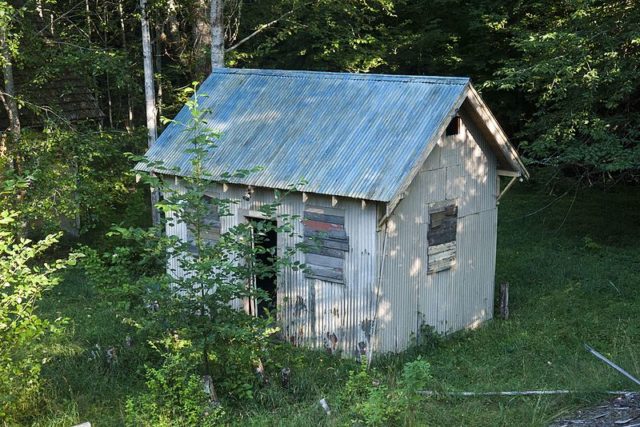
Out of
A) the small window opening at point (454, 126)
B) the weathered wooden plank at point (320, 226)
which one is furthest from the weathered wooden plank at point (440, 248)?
the small window opening at point (454, 126)

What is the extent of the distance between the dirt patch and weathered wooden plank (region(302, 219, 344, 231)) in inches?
191

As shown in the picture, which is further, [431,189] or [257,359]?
[431,189]

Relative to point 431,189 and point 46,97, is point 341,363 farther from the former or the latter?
point 46,97

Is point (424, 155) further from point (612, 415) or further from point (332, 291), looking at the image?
point (612, 415)

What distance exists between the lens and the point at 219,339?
10219 millimetres

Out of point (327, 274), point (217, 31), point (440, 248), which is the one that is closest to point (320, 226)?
point (327, 274)

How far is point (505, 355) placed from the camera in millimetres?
12328

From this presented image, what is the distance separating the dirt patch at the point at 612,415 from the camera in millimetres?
8375

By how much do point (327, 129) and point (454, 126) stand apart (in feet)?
7.11

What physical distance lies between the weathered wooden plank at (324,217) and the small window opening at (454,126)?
2.48 metres

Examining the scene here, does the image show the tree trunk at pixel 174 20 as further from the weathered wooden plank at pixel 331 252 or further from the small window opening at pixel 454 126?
the weathered wooden plank at pixel 331 252

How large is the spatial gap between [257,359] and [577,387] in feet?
13.3

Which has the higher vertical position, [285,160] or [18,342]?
[285,160]

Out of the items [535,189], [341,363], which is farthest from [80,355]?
[535,189]
